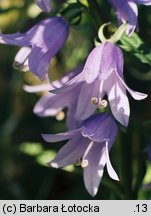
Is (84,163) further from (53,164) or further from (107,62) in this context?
(107,62)

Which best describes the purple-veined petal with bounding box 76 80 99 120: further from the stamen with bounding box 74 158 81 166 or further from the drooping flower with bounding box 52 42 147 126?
the stamen with bounding box 74 158 81 166

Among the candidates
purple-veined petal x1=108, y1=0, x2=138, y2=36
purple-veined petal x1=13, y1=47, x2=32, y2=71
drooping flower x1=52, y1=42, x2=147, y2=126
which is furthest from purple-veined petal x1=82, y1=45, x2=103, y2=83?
purple-veined petal x1=13, y1=47, x2=32, y2=71

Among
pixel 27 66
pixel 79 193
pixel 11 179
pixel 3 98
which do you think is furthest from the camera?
pixel 3 98

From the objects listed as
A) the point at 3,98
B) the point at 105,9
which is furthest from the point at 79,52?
the point at 105,9

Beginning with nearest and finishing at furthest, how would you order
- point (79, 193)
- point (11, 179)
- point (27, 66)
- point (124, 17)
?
point (124, 17)
point (27, 66)
point (79, 193)
point (11, 179)

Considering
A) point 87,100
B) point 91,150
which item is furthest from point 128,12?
point 91,150

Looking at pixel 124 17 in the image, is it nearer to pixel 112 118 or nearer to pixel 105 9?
pixel 105 9

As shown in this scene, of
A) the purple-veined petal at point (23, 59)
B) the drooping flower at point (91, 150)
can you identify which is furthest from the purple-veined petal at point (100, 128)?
the purple-veined petal at point (23, 59)
